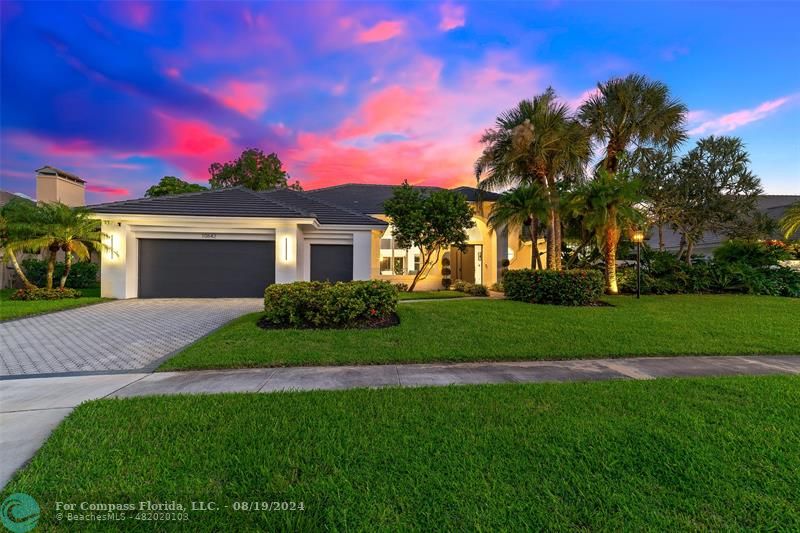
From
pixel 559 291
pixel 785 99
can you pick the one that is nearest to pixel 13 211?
pixel 559 291

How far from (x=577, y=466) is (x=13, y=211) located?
19164 mm

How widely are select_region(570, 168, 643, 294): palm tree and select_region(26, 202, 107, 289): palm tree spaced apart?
19042 mm

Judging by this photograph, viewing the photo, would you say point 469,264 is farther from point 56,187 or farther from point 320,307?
point 56,187

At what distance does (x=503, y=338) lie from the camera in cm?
649

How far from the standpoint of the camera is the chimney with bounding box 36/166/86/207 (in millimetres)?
21484

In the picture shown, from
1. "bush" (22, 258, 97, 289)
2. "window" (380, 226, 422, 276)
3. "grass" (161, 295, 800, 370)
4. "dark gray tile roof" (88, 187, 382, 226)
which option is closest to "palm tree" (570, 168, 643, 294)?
"grass" (161, 295, 800, 370)

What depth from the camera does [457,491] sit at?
214cm

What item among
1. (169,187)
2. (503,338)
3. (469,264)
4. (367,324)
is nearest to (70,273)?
(169,187)

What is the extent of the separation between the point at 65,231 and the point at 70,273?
576cm

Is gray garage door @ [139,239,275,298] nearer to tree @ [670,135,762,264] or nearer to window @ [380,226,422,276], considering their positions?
window @ [380,226,422,276]

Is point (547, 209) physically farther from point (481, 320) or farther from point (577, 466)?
point (577, 466)

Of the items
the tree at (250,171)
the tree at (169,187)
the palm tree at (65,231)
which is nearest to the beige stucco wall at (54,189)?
the tree at (169,187)

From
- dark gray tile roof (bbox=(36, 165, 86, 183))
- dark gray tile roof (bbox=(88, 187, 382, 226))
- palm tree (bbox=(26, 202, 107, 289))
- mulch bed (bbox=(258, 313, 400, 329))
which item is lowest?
mulch bed (bbox=(258, 313, 400, 329))

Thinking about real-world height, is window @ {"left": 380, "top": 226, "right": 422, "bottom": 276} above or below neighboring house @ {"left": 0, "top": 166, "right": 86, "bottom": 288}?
below
